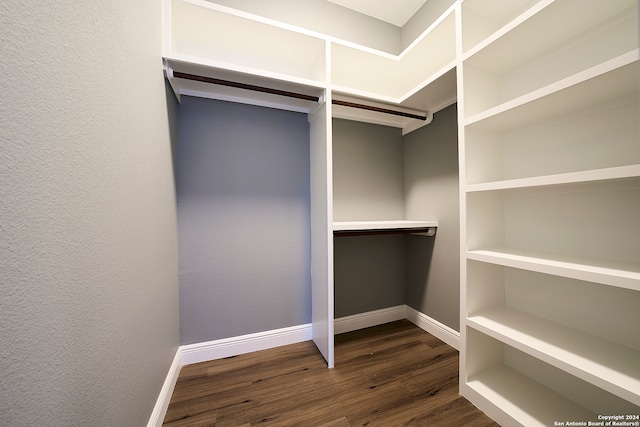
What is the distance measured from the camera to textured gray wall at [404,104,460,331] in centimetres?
164

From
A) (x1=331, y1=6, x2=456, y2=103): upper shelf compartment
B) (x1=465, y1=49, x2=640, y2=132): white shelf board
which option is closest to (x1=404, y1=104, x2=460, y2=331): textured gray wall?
(x1=331, y1=6, x2=456, y2=103): upper shelf compartment

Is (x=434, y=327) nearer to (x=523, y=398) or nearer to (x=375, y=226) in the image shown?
(x=523, y=398)

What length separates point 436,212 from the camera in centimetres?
179

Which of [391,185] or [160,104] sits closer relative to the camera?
[160,104]

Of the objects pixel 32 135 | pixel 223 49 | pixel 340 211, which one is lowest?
pixel 340 211

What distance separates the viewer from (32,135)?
0.43 meters

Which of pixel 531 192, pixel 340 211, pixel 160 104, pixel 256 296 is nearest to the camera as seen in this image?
pixel 160 104

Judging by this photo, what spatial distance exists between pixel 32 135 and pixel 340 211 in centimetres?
163

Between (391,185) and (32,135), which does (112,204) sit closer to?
(32,135)

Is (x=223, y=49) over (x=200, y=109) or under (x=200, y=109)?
over

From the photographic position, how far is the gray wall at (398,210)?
5.54 ft

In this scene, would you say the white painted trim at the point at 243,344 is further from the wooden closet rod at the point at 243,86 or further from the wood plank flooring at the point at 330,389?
the wooden closet rod at the point at 243,86

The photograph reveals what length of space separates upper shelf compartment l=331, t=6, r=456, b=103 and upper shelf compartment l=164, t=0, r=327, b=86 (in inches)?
7.1

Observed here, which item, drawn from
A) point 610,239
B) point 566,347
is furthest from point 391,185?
point 566,347
